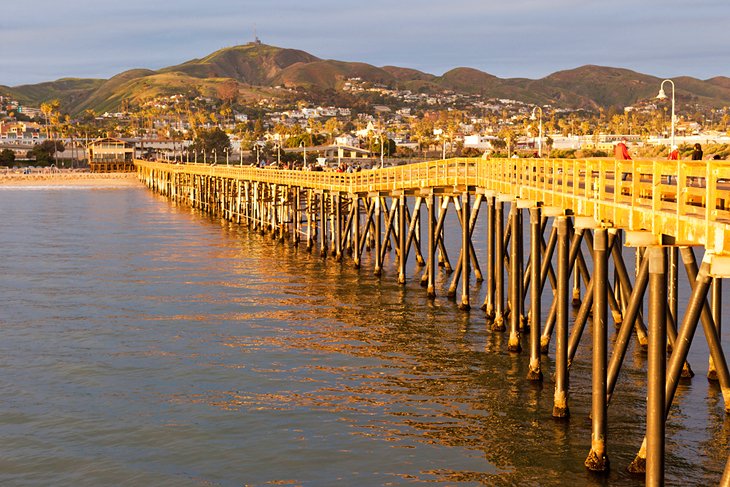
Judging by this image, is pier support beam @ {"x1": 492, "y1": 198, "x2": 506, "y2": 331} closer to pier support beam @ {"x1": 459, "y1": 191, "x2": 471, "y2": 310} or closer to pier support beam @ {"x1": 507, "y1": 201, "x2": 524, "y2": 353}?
pier support beam @ {"x1": 459, "y1": 191, "x2": 471, "y2": 310}

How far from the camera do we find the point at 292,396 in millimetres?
25828

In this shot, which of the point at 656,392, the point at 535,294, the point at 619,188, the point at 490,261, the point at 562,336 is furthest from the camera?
the point at 490,261

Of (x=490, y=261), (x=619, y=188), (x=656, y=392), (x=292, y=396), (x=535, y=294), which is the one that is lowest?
(x=292, y=396)

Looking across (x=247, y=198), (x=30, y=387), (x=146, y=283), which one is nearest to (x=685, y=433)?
(x=30, y=387)

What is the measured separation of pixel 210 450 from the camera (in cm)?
2183

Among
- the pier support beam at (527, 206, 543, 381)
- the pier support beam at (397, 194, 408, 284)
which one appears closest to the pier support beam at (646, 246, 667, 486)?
the pier support beam at (527, 206, 543, 381)

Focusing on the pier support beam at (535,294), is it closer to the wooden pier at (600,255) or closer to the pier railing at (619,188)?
the wooden pier at (600,255)

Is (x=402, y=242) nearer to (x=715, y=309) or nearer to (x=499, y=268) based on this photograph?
(x=499, y=268)

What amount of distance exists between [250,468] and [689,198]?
999cm

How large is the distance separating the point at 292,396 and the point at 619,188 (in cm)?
1017

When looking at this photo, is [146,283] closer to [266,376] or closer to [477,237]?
[266,376]

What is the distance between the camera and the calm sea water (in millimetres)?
20625

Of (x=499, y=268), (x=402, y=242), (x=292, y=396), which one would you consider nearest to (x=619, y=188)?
(x=292, y=396)

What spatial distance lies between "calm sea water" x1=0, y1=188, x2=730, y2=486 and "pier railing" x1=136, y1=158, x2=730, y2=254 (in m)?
4.66
